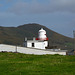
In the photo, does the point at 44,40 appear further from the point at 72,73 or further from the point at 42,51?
the point at 72,73

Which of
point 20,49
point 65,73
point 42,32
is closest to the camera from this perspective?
point 65,73

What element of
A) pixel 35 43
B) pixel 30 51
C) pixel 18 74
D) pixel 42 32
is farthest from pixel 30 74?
pixel 42 32

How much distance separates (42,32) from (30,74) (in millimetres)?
91264

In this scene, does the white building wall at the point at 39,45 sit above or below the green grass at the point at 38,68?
above

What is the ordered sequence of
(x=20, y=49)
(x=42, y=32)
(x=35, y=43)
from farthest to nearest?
1. (x=42, y=32)
2. (x=35, y=43)
3. (x=20, y=49)

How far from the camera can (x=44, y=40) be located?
106 metres

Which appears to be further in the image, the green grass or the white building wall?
the white building wall

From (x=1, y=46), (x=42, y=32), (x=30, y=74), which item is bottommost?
(x=30, y=74)

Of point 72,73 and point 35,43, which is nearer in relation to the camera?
point 72,73

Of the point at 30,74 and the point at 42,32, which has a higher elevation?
the point at 42,32

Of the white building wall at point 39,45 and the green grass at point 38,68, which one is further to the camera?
the white building wall at point 39,45

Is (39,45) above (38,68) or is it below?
above

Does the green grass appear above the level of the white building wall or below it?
below

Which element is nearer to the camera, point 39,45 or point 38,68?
point 38,68
